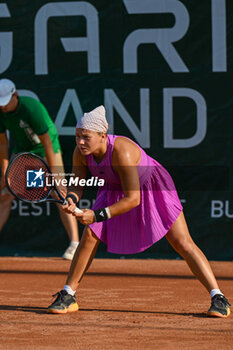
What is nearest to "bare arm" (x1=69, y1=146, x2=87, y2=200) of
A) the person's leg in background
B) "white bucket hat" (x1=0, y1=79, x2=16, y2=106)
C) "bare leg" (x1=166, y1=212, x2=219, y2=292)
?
"bare leg" (x1=166, y1=212, x2=219, y2=292)

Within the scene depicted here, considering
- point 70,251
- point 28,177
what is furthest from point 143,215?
point 70,251

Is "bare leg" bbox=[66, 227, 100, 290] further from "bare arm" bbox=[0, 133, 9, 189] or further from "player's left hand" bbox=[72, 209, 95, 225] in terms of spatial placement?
"bare arm" bbox=[0, 133, 9, 189]

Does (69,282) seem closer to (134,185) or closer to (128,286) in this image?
(134,185)

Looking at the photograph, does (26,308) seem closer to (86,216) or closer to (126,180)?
(86,216)

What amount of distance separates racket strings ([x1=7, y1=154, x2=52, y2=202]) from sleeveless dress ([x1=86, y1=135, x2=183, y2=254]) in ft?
1.02

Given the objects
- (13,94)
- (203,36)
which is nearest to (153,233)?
(13,94)

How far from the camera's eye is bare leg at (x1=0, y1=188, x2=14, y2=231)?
6859 millimetres

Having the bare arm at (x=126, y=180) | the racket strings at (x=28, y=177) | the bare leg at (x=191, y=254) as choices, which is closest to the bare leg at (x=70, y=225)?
the racket strings at (x=28, y=177)

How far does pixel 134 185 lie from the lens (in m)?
4.20

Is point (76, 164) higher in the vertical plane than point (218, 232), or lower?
higher

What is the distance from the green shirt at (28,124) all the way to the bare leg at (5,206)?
468mm

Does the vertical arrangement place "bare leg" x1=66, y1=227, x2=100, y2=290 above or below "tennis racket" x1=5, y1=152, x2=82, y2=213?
below

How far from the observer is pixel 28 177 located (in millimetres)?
4605

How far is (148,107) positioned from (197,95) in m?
0.49
